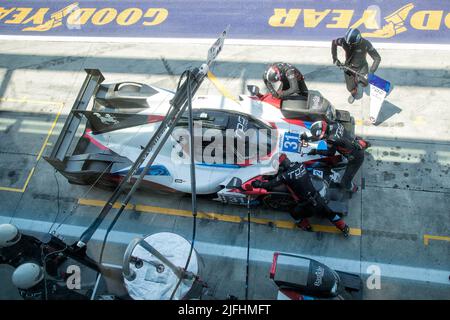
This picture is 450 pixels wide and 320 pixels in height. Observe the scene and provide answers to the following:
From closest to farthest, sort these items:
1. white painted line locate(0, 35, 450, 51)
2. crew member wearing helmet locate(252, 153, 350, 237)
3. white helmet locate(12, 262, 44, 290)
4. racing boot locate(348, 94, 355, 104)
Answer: white helmet locate(12, 262, 44, 290) → crew member wearing helmet locate(252, 153, 350, 237) → racing boot locate(348, 94, 355, 104) → white painted line locate(0, 35, 450, 51)

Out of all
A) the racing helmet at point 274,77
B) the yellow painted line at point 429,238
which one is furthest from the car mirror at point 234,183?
the yellow painted line at point 429,238

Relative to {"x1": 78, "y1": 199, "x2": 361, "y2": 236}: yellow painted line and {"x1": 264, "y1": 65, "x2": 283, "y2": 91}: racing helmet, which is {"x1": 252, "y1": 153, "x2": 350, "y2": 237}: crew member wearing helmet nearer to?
{"x1": 78, "y1": 199, "x2": 361, "y2": 236}: yellow painted line

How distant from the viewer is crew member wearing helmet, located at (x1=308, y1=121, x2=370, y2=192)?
7.65 metres

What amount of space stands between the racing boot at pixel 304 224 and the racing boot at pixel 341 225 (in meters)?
0.53

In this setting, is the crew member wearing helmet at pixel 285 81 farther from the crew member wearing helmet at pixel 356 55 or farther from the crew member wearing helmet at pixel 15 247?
the crew member wearing helmet at pixel 15 247

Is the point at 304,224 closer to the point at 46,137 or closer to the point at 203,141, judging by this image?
the point at 203,141

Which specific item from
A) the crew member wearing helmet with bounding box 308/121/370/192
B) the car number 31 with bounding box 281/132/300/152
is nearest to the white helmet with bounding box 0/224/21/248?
the car number 31 with bounding box 281/132/300/152

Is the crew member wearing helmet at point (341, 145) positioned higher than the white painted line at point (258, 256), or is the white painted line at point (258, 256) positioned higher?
the crew member wearing helmet at point (341, 145)

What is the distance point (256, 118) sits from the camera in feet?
27.8

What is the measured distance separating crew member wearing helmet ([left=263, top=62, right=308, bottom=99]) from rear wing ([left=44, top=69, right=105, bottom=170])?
3573 mm

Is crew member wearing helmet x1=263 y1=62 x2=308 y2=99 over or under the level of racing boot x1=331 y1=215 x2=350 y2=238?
over

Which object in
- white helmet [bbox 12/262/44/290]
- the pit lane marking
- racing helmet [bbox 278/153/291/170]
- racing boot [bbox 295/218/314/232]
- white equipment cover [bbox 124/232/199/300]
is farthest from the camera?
the pit lane marking

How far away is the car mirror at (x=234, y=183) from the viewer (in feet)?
25.6

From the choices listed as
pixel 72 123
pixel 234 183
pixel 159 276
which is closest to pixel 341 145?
pixel 234 183
